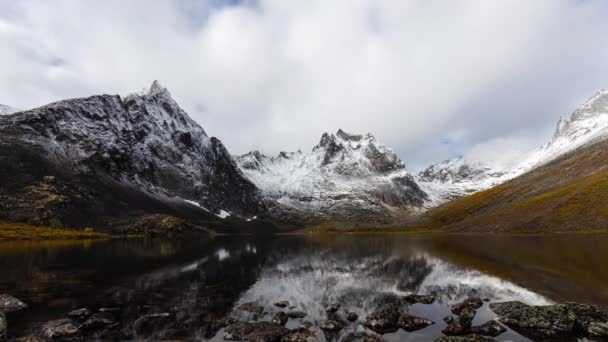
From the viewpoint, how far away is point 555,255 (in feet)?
238

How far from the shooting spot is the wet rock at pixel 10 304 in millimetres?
35906

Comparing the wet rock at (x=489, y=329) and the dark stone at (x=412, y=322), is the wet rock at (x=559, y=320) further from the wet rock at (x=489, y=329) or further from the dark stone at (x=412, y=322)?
the dark stone at (x=412, y=322)

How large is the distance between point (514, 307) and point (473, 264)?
37.5 metres

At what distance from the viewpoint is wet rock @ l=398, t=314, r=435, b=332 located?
101ft

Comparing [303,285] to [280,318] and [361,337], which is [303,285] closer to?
[280,318]

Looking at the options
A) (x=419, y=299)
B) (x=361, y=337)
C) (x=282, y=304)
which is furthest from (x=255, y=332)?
(x=419, y=299)

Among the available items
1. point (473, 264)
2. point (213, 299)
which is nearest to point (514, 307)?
point (213, 299)

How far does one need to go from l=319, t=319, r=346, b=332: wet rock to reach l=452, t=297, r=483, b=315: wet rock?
472 inches

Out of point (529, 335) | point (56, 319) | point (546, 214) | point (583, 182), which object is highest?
point (583, 182)

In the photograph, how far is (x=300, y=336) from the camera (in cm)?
2823

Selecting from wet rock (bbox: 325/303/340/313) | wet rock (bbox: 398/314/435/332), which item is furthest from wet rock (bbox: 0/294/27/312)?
wet rock (bbox: 398/314/435/332)

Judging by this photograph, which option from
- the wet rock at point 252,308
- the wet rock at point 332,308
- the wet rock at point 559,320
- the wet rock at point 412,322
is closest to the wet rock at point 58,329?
the wet rock at point 252,308

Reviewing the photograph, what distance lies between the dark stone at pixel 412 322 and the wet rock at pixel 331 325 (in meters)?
5.12

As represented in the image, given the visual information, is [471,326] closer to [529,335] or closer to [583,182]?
[529,335]
